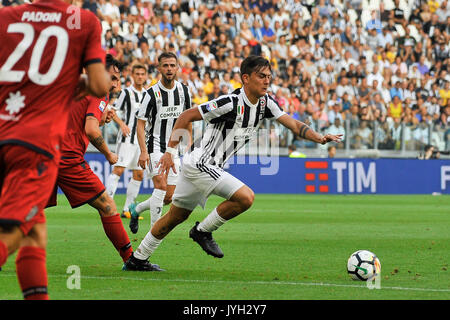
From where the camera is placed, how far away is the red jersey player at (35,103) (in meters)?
4.96

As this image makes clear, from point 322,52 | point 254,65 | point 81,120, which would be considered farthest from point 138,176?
point 322,52

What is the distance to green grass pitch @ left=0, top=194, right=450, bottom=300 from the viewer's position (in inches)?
281

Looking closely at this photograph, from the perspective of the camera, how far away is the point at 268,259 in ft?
32.2

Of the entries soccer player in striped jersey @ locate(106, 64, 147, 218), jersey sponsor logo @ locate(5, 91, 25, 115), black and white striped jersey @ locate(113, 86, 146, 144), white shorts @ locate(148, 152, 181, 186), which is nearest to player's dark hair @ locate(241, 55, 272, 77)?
jersey sponsor logo @ locate(5, 91, 25, 115)

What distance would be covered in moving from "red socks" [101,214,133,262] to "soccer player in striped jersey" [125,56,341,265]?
0.16 metres

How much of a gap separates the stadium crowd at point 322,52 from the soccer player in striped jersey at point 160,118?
1030cm

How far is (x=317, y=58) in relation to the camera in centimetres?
2936

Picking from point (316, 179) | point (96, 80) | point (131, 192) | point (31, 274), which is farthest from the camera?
point (316, 179)

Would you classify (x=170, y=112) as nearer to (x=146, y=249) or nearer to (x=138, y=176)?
(x=138, y=176)

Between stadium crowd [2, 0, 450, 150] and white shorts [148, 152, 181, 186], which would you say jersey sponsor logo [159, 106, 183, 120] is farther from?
stadium crowd [2, 0, 450, 150]

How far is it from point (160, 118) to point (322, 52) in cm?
1765

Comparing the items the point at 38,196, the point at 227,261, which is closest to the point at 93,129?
the point at 227,261

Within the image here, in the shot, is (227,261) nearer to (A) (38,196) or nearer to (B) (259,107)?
(B) (259,107)

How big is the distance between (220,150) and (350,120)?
17.1 metres
